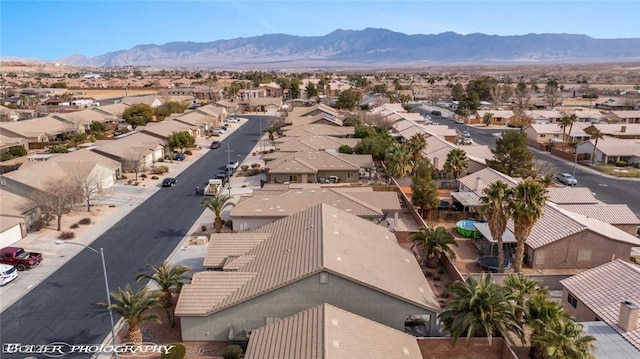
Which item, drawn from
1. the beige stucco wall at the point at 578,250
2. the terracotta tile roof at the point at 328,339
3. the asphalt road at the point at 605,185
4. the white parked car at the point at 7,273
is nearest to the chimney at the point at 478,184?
the beige stucco wall at the point at 578,250

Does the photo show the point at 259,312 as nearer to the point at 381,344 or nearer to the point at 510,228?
the point at 381,344

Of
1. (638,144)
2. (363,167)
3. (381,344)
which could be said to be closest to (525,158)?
(363,167)

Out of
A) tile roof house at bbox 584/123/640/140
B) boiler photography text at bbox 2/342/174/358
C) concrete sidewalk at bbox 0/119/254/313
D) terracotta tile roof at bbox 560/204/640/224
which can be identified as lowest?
boiler photography text at bbox 2/342/174/358

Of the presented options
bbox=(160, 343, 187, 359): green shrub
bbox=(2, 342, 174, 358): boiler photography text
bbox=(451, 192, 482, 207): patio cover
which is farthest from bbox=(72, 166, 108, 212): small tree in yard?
bbox=(451, 192, 482, 207): patio cover

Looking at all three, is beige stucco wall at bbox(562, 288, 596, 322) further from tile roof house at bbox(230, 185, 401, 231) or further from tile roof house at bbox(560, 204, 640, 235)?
tile roof house at bbox(230, 185, 401, 231)

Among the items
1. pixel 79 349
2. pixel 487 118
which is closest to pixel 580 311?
pixel 79 349

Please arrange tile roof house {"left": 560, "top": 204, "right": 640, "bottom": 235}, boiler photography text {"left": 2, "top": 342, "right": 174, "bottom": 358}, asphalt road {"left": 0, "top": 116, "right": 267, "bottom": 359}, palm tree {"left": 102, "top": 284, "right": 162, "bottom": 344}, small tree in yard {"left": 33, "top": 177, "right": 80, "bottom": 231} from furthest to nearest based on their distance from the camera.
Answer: small tree in yard {"left": 33, "top": 177, "right": 80, "bottom": 231} < tile roof house {"left": 560, "top": 204, "right": 640, "bottom": 235} < asphalt road {"left": 0, "top": 116, "right": 267, "bottom": 359} < boiler photography text {"left": 2, "top": 342, "right": 174, "bottom": 358} < palm tree {"left": 102, "top": 284, "right": 162, "bottom": 344}
